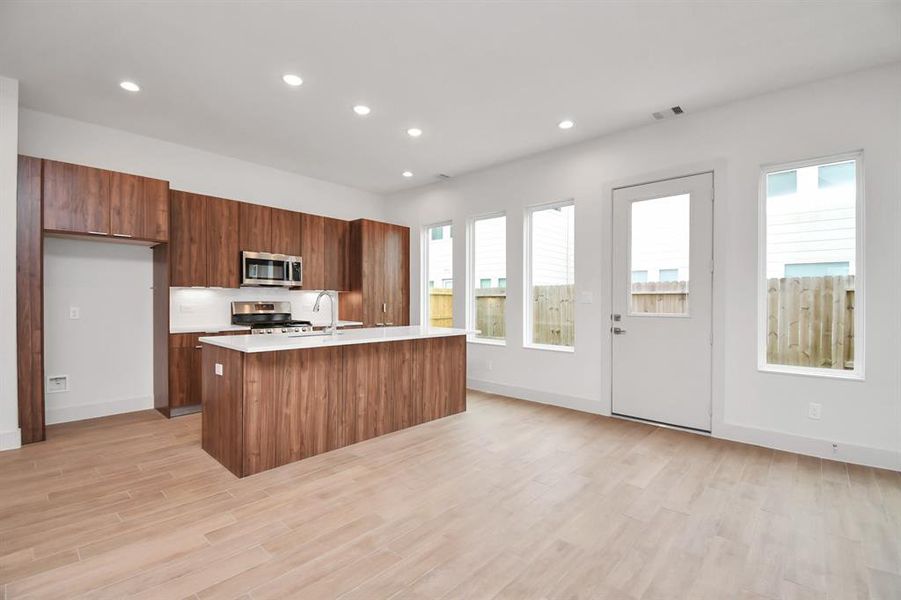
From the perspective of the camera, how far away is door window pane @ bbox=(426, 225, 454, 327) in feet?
20.2

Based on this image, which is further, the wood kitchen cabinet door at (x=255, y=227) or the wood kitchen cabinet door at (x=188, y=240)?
the wood kitchen cabinet door at (x=255, y=227)

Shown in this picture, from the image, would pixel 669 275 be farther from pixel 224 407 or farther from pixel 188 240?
pixel 188 240

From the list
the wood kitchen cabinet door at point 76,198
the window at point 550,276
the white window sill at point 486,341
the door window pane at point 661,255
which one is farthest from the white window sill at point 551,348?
the wood kitchen cabinet door at point 76,198

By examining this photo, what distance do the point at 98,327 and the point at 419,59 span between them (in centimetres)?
416

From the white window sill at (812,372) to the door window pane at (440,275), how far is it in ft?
12.1

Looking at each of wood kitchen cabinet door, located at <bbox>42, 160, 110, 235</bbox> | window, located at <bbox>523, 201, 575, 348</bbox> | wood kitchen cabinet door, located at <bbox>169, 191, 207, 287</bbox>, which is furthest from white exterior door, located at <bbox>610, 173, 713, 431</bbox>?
wood kitchen cabinet door, located at <bbox>42, 160, 110, 235</bbox>

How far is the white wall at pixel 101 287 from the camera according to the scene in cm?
401

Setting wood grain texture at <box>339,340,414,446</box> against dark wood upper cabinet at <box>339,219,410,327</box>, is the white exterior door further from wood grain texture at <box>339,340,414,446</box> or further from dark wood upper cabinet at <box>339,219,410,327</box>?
dark wood upper cabinet at <box>339,219,410,327</box>

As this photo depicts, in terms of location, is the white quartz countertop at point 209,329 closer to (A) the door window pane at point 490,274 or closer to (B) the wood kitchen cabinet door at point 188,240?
(B) the wood kitchen cabinet door at point 188,240

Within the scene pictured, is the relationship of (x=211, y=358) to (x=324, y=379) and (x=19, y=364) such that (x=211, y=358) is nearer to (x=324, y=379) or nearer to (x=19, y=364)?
(x=324, y=379)

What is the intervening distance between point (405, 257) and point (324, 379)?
3449mm

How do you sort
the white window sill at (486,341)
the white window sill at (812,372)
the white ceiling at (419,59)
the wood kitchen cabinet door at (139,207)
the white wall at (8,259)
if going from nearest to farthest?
the white ceiling at (419,59) < the white window sill at (812,372) < the white wall at (8,259) < the wood kitchen cabinet door at (139,207) < the white window sill at (486,341)

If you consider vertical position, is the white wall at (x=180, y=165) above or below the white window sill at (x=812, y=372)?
above

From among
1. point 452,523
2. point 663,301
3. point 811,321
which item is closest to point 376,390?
point 452,523
